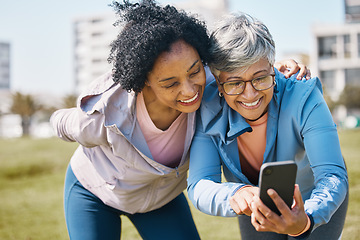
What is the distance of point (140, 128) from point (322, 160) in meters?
1.07

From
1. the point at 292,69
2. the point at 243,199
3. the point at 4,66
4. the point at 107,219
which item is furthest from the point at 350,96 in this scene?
the point at 4,66

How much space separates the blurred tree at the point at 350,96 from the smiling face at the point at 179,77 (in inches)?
1445

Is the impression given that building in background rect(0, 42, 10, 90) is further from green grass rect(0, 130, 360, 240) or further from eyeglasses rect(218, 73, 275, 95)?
eyeglasses rect(218, 73, 275, 95)

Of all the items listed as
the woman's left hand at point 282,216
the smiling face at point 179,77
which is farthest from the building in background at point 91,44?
the woman's left hand at point 282,216

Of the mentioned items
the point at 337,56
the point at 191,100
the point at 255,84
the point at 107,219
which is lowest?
the point at 337,56

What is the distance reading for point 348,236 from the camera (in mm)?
4590

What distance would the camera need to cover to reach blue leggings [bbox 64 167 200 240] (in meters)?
2.82

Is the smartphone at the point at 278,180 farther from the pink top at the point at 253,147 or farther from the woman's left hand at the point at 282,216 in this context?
the pink top at the point at 253,147

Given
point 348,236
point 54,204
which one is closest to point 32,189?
point 54,204

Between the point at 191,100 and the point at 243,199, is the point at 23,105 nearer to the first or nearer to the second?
the point at 191,100

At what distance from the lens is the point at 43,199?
809 centimetres

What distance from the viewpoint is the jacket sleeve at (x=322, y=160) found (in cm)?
180

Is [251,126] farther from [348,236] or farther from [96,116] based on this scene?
[348,236]

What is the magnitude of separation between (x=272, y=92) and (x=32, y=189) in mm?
7956
